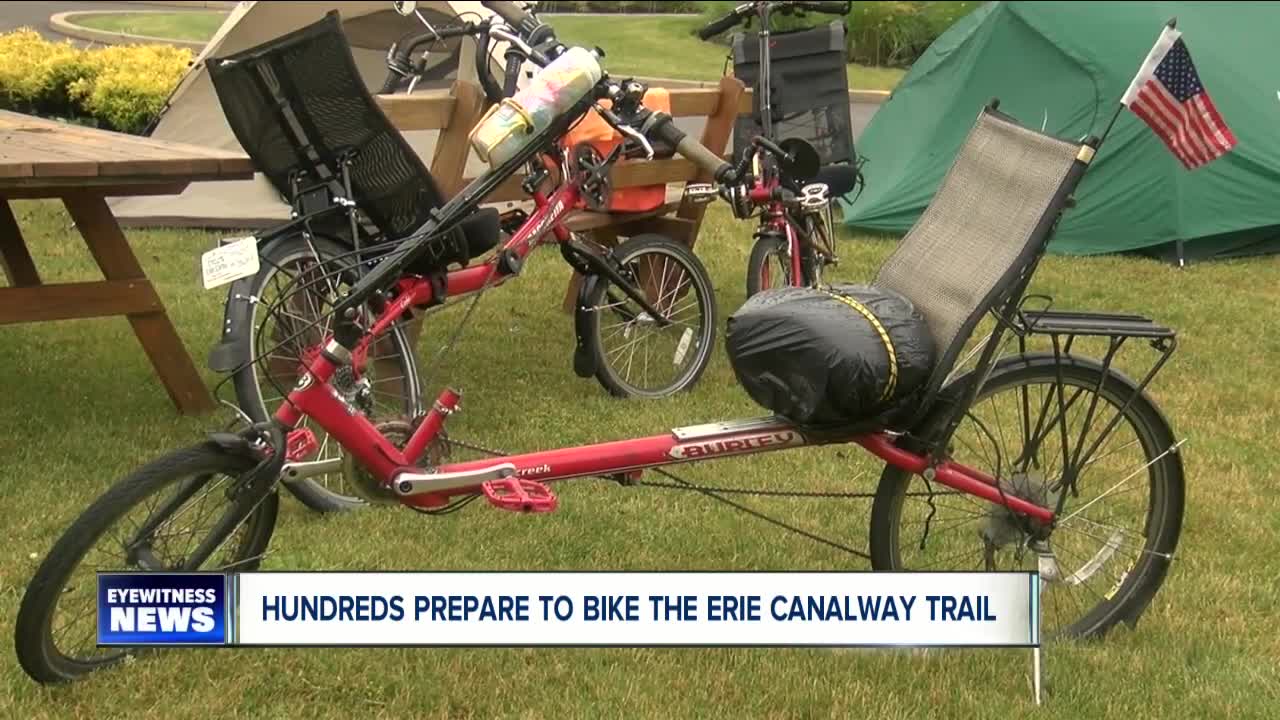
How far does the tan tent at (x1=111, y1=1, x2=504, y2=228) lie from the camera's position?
26.7ft

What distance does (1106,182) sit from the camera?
843cm

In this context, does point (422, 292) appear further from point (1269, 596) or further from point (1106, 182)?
point (1106, 182)

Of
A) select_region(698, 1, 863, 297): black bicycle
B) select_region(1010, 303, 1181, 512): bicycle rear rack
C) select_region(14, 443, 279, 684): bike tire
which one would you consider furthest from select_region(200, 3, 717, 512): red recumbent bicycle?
select_region(1010, 303, 1181, 512): bicycle rear rack

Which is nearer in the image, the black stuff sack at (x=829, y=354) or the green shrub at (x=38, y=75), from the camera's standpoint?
the black stuff sack at (x=829, y=354)

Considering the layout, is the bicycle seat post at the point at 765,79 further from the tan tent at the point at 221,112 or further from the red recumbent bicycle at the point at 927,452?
the red recumbent bicycle at the point at 927,452

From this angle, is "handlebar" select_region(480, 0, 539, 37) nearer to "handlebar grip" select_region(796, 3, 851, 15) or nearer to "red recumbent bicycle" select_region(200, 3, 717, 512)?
"red recumbent bicycle" select_region(200, 3, 717, 512)

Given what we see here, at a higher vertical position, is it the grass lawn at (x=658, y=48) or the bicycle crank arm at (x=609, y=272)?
the bicycle crank arm at (x=609, y=272)

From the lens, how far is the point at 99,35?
66.2 ft

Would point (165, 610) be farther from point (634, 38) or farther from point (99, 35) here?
point (634, 38)

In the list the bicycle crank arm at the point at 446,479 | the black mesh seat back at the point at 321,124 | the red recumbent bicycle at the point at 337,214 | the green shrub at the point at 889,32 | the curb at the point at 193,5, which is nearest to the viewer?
the bicycle crank arm at the point at 446,479

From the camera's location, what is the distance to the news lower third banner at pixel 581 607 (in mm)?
2900

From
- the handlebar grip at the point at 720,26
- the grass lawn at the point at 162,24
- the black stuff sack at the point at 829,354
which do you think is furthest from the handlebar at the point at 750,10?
the grass lawn at the point at 162,24

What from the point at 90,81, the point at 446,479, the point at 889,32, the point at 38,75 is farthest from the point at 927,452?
the point at 889,32

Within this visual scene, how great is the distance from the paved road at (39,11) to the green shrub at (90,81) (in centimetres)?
1117
